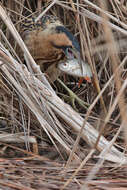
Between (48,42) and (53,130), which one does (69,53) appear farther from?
(53,130)

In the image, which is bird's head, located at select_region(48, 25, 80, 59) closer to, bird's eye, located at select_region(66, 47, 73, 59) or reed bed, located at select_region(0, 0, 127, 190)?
bird's eye, located at select_region(66, 47, 73, 59)

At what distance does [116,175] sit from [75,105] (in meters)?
0.78

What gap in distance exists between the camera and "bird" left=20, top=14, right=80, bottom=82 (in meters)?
1.80

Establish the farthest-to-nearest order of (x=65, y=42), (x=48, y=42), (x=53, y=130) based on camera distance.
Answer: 1. (x=48, y=42)
2. (x=65, y=42)
3. (x=53, y=130)

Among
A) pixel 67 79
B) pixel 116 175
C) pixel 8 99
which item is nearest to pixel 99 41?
pixel 67 79

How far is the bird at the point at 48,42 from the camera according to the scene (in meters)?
1.80

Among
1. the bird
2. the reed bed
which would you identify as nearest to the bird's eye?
the bird

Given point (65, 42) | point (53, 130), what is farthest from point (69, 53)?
Result: point (53, 130)

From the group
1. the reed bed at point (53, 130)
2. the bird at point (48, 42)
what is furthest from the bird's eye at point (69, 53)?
the reed bed at point (53, 130)

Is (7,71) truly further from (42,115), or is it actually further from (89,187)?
(89,187)

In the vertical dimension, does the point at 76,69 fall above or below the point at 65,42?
below

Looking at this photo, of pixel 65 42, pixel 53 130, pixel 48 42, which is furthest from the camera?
pixel 48 42

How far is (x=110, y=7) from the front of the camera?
1.93 metres

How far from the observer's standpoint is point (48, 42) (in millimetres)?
1894
